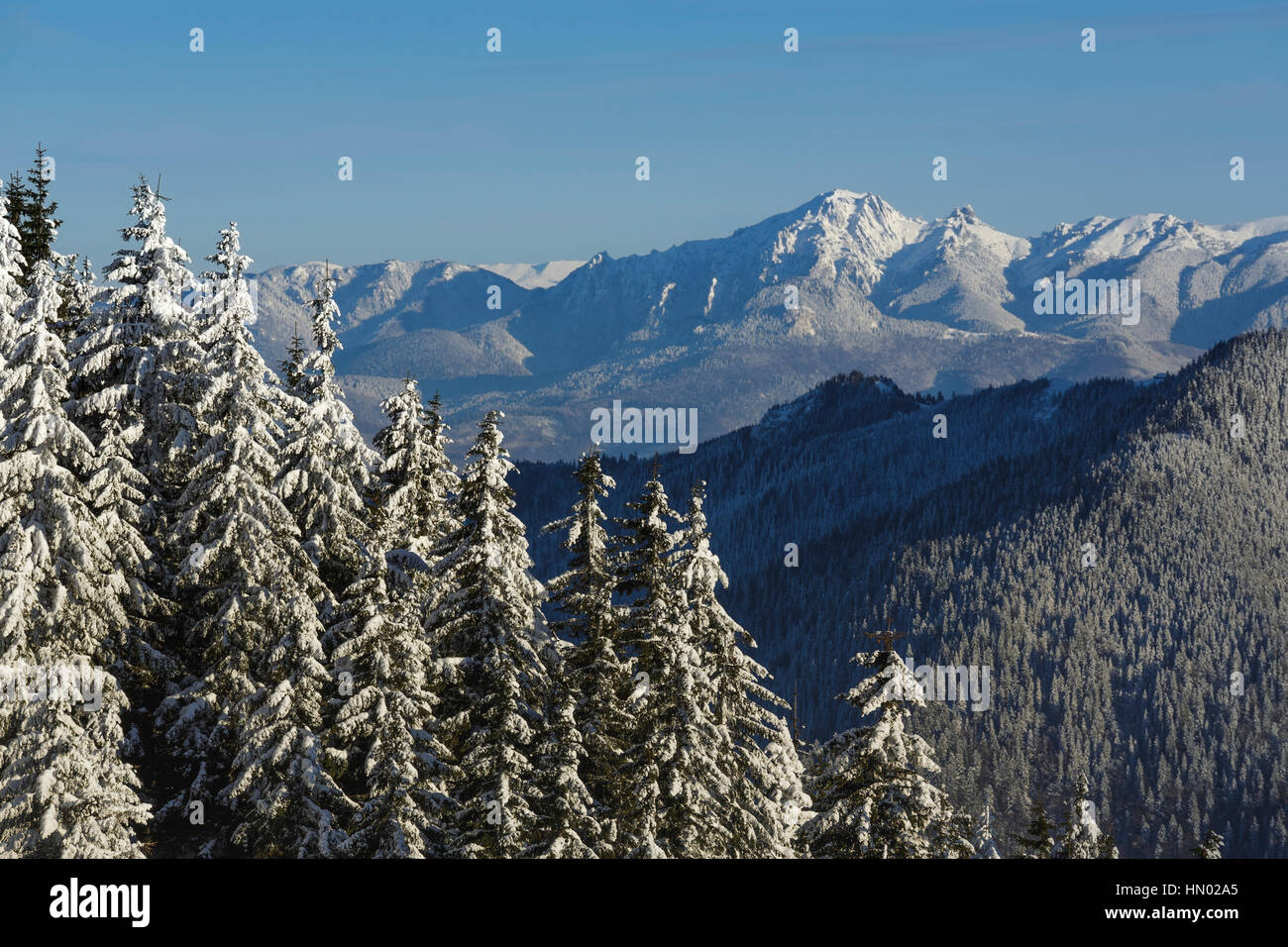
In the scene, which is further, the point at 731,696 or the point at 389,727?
the point at 731,696

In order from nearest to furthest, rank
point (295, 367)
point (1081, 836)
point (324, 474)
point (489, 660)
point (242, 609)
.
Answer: point (489, 660)
point (242, 609)
point (324, 474)
point (295, 367)
point (1081, 836)

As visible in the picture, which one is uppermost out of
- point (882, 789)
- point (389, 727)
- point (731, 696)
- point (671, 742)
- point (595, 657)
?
point (595, 657)

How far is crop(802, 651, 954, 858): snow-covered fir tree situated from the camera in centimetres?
2648

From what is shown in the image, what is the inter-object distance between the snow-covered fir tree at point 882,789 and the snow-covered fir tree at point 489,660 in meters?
7.56

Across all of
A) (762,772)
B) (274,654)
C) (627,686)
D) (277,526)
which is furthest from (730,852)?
(277,526)

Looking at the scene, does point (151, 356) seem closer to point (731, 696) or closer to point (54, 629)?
point (54, 629)

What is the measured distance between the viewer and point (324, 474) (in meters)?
32.5

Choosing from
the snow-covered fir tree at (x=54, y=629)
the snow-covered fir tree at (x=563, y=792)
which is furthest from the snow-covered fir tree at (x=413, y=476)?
the snow-covered fir tree at (x=54, y=629)

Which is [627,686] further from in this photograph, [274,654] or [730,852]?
[274,654]

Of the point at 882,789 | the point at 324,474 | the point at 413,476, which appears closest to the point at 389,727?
the point at 324,474

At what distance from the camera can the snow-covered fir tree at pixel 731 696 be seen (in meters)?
28.5

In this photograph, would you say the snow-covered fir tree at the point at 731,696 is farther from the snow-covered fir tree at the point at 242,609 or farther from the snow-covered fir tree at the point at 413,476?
the snow-covered fir tree at the point at 242,609

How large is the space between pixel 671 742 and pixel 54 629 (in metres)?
15.5

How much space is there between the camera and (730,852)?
94.4ft
